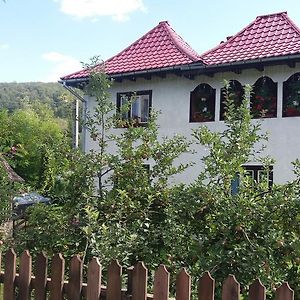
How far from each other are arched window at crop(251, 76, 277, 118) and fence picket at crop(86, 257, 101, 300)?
10355 millimetres

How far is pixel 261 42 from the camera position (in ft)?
47.2

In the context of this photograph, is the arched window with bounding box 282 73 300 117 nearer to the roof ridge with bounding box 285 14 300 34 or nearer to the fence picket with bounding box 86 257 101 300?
the roof ridge with bounding box 285 14 300 34

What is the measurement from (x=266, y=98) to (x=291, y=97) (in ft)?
2.15

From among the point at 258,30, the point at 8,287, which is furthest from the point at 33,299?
the point at 258,30

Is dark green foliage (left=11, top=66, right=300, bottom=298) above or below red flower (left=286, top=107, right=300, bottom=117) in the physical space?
below

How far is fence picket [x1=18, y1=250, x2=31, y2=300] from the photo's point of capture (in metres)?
3.78

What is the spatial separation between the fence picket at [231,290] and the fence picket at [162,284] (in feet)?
1.28

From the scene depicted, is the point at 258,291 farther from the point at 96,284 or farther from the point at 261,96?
the point at 261,96

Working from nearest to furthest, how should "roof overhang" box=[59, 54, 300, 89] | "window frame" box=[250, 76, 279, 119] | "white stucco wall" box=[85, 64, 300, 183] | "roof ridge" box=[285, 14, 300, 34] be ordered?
"roof overhang" box=[59, 54, 300, 89] → "white stucco wall" box=[85, 64, 300, 183] → "window frame" box=[250, 76, 279, 119] → "roof ridge" box=[285, 14, 300, 34]

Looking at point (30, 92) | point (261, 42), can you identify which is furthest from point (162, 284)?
point (30, 92)

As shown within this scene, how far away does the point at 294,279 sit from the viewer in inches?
174

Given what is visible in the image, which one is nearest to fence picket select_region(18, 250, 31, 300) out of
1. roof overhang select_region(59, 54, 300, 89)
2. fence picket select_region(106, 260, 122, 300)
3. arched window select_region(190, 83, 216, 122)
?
fence picket select_region(106, 260, 122, 300)

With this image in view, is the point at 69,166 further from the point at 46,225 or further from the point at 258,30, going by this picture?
the point at 258,30

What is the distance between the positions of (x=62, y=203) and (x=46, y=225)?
19.4 inches
